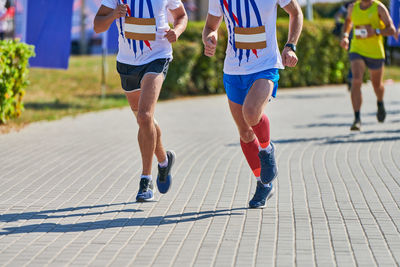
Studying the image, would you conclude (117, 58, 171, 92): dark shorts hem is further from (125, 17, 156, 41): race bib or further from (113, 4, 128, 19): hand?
(113, 4, 128, 19): hand

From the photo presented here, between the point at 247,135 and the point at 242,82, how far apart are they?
436 mm

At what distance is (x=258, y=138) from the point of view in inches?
245

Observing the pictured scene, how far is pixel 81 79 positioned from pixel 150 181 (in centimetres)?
1502

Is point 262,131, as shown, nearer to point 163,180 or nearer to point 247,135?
point 247,135

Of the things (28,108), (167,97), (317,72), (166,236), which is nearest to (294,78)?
(317,72)

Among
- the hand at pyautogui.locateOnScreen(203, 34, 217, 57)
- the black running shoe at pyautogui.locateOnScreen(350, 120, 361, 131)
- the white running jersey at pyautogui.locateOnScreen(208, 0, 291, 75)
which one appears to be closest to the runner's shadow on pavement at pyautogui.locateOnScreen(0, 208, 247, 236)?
the white running jersey at pyautogui.locateOnScreen(208, 0, 291, 75)

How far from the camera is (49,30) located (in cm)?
1357

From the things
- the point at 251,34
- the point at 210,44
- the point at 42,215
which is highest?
the point at 251,34

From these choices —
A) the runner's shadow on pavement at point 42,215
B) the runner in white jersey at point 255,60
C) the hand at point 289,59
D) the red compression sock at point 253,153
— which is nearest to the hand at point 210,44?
the runner in white jersey at point 255,60

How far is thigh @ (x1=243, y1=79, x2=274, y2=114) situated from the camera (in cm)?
598

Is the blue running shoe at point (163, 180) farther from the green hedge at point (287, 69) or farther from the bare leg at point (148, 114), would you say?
the green hedge at point (287, 69)

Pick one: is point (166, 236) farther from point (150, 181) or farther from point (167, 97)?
point (167, 97)

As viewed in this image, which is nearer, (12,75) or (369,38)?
(369,38)

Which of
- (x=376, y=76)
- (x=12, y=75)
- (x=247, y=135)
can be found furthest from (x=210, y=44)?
(x=12, y=75)
